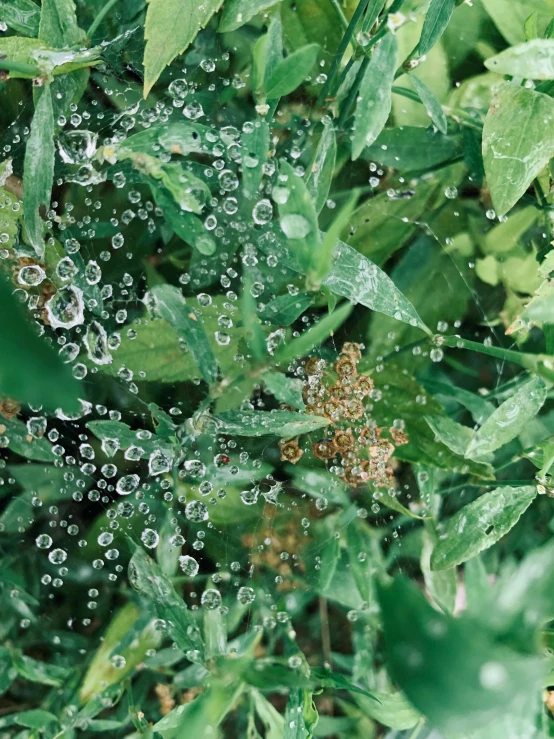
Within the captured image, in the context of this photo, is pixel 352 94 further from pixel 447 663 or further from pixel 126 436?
pixel 447 663

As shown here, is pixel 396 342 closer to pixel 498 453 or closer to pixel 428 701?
pixel 498 453

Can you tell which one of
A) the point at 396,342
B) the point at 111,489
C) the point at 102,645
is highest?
the point at 396,342

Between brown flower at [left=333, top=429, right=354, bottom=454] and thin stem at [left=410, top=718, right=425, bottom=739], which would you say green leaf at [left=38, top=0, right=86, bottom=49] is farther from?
thin stem at [left=410, top=718, right=425, bottom=739]

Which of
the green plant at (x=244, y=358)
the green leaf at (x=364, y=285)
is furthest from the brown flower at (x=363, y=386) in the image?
the green leaf at (x=364, y=285)

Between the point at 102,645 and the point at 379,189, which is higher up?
the point at 379,189

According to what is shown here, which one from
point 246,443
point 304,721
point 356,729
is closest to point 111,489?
point 246,443

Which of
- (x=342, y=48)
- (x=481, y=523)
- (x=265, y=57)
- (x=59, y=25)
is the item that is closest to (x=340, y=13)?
(x=342, y=48)
